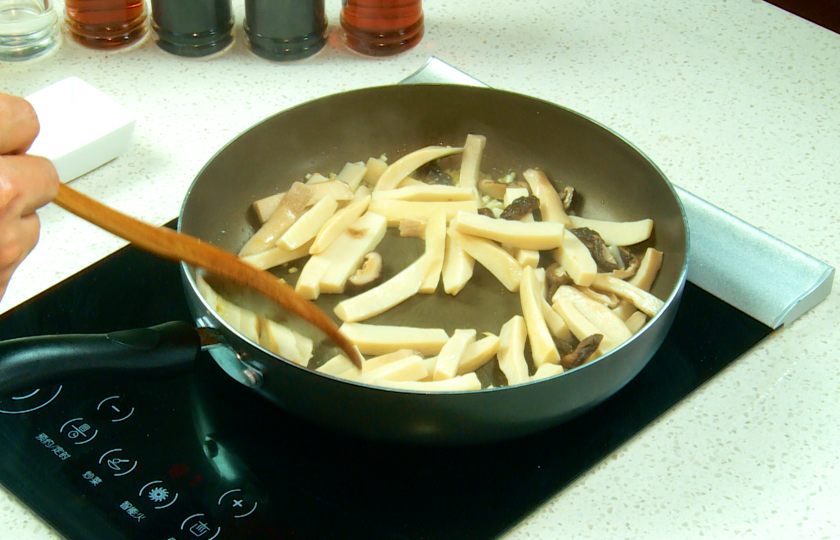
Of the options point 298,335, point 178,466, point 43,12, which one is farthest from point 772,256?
point 43,12

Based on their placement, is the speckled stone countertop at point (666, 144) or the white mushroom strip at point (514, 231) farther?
the white mushroom strip at point (514, 231)

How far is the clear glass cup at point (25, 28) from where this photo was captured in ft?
4.02

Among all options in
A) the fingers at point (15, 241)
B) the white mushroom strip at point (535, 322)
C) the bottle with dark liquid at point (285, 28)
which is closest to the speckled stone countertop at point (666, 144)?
the bottle with dark liquid at point (285, 28)

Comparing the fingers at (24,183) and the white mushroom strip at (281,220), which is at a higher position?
the fingers at (24,183)

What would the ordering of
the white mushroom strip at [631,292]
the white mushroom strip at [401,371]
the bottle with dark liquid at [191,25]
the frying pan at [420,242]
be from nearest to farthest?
the frying pan at [420,242], the white mushroom strip at [401,371], the white mushroom strip at [631,292], the bottle with dark liquid at [191,25]

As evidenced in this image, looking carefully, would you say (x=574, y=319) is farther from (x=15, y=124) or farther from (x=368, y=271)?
(x=15, y=124)

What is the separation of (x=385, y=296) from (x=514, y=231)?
17 cm

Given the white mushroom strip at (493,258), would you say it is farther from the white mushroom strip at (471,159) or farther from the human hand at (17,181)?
the human hand at (17,181)

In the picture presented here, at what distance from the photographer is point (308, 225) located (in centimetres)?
98

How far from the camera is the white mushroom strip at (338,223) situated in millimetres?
977

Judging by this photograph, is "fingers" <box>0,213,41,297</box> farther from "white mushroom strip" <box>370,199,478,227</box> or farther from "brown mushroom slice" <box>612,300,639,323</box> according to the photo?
"brown mushroom slice" <box>612,300,639,323</box>

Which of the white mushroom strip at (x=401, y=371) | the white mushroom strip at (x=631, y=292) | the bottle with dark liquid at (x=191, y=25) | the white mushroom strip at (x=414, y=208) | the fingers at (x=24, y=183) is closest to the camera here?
the fingers at (x=24, y=183)

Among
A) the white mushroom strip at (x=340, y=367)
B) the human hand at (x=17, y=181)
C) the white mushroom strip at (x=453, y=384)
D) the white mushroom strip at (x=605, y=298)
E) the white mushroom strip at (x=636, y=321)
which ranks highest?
the human hand at (x=17, y=181)

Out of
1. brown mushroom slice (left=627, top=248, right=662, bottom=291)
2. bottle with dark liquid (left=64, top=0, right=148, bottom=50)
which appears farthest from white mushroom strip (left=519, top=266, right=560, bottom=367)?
bottle with dark liquid (left=64, top=0, right=148, bottom=50)
